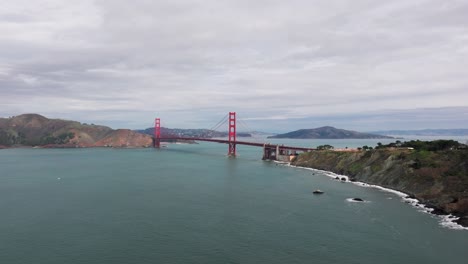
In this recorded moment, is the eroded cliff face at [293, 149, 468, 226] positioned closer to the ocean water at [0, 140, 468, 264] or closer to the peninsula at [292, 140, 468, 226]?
the peninsula at [292, 140, 468, 226]

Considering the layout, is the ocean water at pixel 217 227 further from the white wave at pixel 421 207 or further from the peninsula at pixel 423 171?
the peninsula at pixel 423 171

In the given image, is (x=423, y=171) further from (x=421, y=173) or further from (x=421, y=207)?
(x=421, y=207)

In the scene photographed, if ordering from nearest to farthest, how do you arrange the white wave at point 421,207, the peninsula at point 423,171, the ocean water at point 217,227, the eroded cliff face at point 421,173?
the ocean water at point 217,227 → the white wave at point 421,207 → the eroded cliff face at point 421,173 → the peninsula at point 423,171

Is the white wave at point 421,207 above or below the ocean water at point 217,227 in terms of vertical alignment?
above

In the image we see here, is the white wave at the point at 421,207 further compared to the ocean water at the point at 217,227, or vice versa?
the white wave at the point at 421,207

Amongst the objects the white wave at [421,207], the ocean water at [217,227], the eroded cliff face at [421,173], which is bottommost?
the ocean water at [217,227]

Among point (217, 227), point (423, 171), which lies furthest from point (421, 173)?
point (217, 227)

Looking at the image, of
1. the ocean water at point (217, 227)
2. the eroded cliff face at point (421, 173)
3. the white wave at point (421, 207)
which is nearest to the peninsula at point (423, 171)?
the eroded cliff face at point (421, 173)
